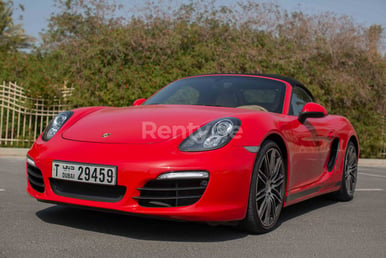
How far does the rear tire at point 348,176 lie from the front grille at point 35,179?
348 cm

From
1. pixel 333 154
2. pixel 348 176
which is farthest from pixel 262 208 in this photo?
pixel 348 176

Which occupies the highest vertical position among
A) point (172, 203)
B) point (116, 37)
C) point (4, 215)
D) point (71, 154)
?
point (116, 37)

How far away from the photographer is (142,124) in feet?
12.8

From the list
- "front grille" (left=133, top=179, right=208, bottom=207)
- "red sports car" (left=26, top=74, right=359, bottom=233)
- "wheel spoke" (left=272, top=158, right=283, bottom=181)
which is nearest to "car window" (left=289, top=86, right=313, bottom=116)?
"red sports car" (left=26, top=74, right=359, bottom=233)

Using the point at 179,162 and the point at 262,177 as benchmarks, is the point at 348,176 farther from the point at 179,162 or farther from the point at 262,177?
the point at 179,162

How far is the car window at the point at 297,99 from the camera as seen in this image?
197 inches

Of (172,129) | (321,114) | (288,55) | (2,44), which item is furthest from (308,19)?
(2,44)

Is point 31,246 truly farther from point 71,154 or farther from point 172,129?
point 172,129

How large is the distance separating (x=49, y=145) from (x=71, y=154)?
13.4 inches

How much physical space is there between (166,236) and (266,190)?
2.85 ft

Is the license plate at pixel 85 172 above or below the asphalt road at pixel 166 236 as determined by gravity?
above

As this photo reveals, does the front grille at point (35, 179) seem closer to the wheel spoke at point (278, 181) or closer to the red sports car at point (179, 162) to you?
the red sports car at point (179, 162)

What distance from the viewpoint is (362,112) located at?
48.9 feet

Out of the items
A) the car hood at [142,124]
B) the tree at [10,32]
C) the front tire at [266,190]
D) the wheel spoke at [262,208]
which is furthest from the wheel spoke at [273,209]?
the tree at [10,32]
